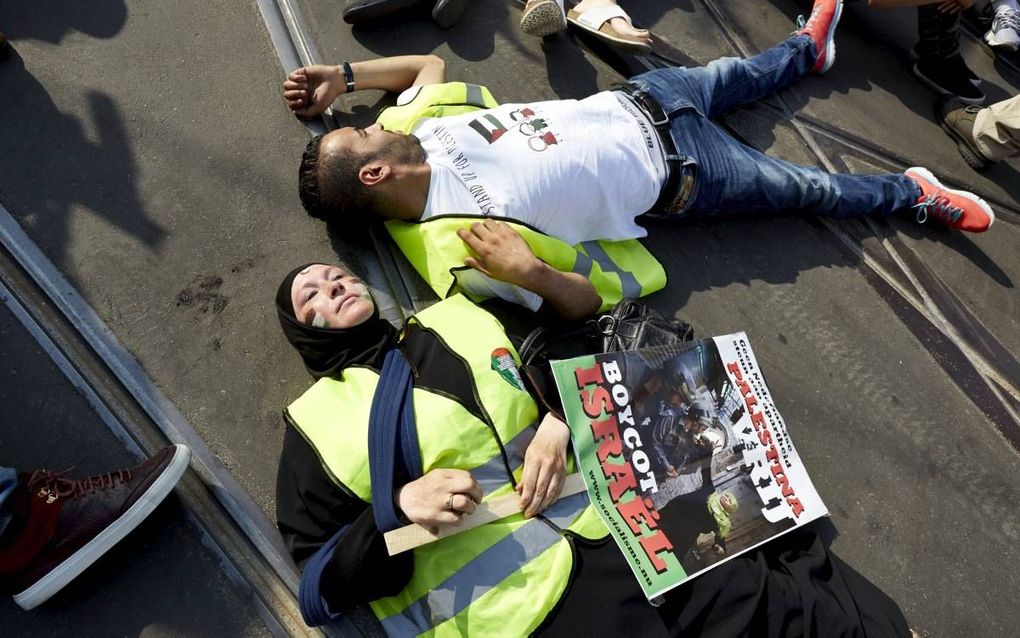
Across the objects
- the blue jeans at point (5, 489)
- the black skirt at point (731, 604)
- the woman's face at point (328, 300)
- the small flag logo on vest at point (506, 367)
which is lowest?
the black skirt at point (731, 604)

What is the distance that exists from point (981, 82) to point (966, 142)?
0.62m

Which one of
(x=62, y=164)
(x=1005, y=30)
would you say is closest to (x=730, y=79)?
(x=1005, y=30)

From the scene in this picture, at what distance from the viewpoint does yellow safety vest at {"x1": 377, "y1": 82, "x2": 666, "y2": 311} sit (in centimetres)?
201

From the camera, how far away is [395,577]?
155cm

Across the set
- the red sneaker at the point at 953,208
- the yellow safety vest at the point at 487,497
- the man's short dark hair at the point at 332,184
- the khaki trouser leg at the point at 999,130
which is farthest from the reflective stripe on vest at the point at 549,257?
the khaki trouser leg at the point at 999,130

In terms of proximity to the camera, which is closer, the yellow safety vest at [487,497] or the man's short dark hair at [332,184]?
the yellow safety vest at [487,497]

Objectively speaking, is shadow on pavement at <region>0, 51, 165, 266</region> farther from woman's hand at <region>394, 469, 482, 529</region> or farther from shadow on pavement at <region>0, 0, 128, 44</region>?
woman's hand at <region>394, 469, 482, 529</region>

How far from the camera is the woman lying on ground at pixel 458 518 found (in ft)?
5.05

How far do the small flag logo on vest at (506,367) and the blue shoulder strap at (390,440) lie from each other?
246 millimetres

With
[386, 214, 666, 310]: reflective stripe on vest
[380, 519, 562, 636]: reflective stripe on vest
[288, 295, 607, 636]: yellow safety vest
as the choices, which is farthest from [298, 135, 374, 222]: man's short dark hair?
[380, 519, 562, 636]: reflective stripe on vest

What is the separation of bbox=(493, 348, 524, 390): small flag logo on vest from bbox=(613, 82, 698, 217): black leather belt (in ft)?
3.18

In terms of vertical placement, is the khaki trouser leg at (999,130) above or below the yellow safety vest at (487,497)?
below

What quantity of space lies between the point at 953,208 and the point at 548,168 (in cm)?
186

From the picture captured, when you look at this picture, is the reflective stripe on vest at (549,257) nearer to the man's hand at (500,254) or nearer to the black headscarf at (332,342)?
the man's hand at (500,254)
